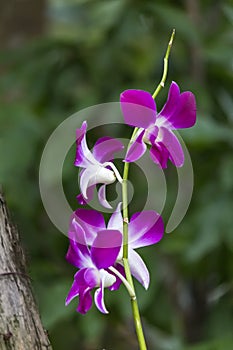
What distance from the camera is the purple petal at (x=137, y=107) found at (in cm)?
57

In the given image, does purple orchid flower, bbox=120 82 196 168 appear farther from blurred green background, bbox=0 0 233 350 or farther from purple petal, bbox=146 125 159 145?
blurred green background, bbox=0 0 233 350

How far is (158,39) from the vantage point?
1.98 m

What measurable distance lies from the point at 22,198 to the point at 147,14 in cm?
54

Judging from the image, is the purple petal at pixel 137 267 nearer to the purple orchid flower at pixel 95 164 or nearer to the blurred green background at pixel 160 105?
the purple orchid flower at pixel 95 164

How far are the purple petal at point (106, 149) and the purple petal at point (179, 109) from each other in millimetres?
40

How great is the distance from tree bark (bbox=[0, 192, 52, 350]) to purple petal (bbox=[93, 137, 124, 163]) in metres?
0.09

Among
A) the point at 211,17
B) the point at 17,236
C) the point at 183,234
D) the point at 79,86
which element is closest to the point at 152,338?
the point at 183,234

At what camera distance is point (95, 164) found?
1.98 ft

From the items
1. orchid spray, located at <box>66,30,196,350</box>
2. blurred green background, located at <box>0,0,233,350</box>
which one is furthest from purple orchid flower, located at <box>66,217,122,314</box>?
blurred green background, located at <box>0,0,233,350</box>

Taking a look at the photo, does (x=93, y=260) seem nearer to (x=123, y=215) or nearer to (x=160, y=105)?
(x=123, y=215)

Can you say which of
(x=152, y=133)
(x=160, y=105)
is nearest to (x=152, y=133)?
(x=152, y=133)

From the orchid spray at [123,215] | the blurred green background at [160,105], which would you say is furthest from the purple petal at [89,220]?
the blurred green background at [160,105]

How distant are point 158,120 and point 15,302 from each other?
173 millimetres

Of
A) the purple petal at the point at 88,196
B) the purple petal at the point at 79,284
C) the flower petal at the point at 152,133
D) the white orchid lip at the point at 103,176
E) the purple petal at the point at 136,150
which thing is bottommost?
the purple petal at the point at 79,284
